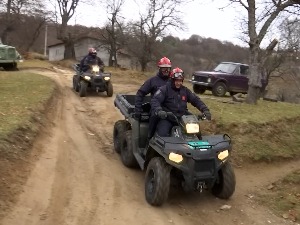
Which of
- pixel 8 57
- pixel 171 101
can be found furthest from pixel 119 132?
pixel 8 57

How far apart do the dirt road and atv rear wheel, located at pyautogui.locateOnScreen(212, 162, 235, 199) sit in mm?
160

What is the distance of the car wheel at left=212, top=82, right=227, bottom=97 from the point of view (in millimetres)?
19906

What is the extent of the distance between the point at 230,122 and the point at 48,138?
14.5 feet

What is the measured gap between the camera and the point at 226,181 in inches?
268

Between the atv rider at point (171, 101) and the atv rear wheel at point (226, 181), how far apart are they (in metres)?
0.94

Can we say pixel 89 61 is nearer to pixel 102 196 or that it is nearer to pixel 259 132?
pixel 259 132

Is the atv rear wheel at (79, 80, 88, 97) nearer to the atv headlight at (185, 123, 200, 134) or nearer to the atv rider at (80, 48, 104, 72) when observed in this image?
the atv rider at (80, 48, 104, 72)

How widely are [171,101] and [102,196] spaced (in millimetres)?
2037

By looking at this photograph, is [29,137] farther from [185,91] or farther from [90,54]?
[90,54]

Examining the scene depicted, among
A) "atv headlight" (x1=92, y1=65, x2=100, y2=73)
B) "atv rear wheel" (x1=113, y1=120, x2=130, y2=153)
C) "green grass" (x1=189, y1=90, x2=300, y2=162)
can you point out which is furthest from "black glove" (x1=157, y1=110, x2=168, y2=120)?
"atv headlight" (x1=92, y1=65, x2=100, y2=73)

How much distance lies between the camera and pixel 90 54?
15945mm

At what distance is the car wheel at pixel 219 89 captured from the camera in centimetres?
1991

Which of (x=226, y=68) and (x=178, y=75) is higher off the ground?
(x=178, y=75)

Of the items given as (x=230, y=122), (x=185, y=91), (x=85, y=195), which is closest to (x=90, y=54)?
(x=230, y=122)
